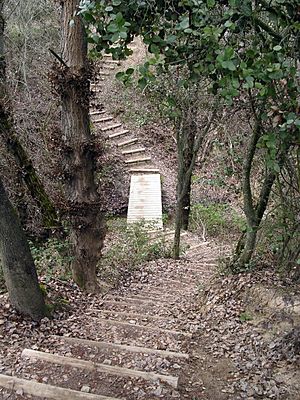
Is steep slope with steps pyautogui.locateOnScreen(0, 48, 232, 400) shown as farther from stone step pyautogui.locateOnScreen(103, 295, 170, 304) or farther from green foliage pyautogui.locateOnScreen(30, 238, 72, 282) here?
green foliage pyautogui.locateOnScreen(30, 238, 72, 282)

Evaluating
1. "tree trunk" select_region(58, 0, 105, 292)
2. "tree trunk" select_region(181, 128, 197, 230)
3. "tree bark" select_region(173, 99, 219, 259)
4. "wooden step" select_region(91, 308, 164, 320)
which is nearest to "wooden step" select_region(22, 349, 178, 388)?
"wooden step" select_region(91, 308, 164, 320)

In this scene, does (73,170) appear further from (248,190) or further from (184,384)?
(184,384)

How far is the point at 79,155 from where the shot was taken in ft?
18.7

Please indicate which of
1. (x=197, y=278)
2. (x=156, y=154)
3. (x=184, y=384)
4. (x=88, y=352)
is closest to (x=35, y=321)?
(x=88, y=352)

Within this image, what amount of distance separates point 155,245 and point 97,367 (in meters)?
6.15

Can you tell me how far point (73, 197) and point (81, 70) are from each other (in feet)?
5.50

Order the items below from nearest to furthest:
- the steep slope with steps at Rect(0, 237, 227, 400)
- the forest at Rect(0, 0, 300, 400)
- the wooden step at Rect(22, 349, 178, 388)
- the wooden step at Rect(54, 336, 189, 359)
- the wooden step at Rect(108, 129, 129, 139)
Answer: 1. the forest at Rect(0, 0, 300, 400)
2. the steep slope with steps at Rect(0, 237, 227, 400)
3. the wooden step at Rect(22, 349, 178, 388)
4. the wooden step at Rect(54, 336, 189, 359)
5. the wooden step at Rect(108, 129, 129, 139)

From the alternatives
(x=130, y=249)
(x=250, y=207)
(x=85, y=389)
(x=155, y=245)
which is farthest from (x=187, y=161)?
(x=85, y=389)

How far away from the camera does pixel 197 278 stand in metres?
7.76

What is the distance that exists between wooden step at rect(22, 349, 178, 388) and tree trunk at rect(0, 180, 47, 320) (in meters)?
0.71

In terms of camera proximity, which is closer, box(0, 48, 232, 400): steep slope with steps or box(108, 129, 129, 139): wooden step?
box(0, 48, 232, 400): steep slope with steps

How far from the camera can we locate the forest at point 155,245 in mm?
2119

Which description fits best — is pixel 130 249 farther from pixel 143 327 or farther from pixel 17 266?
pixel 17 266

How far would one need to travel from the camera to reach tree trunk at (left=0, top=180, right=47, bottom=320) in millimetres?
4277
